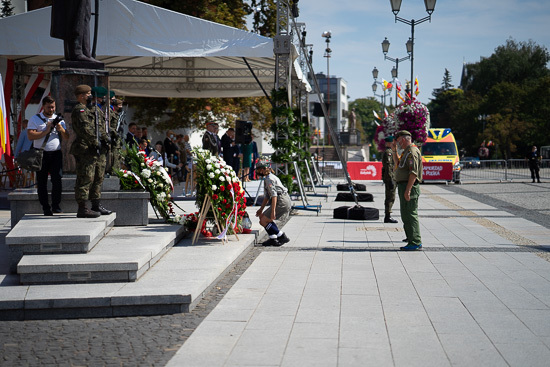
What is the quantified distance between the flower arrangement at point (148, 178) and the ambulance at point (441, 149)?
2513 cm

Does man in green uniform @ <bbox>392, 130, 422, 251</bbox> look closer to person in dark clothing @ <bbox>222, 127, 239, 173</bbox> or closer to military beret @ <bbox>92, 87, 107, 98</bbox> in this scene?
military beret @ <bbox>92, 87, 107, 98</bbox>

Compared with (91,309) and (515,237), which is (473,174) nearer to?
(515,237)

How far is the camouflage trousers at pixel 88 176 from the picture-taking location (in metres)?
9.27

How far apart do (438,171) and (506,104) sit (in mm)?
43227

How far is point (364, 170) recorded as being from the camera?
117ft

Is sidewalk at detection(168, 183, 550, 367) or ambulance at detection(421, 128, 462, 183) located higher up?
ambulance at detection(421, 128, 462, 183)

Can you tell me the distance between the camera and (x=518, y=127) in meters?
69.4

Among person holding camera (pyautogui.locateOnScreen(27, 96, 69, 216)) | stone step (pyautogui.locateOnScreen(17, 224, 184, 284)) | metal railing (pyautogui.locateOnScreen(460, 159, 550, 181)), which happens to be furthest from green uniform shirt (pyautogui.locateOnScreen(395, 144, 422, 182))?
metal railing (pyautogui.locateOnScreen(460, 159, 550, 181))

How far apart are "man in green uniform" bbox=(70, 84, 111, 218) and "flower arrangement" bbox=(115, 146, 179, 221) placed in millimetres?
1199

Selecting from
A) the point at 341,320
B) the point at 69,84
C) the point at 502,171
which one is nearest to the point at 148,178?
the point at 69,84

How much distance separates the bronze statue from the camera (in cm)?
1083

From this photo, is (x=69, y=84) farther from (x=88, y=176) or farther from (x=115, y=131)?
(x=88, y=176)

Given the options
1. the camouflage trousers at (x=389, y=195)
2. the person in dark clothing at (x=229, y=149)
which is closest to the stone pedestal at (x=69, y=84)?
the camouflage trousers at (x=389, y=195)

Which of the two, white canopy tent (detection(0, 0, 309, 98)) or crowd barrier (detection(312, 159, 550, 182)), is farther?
crowd barrier (detection(312, 159, 550, 182))
